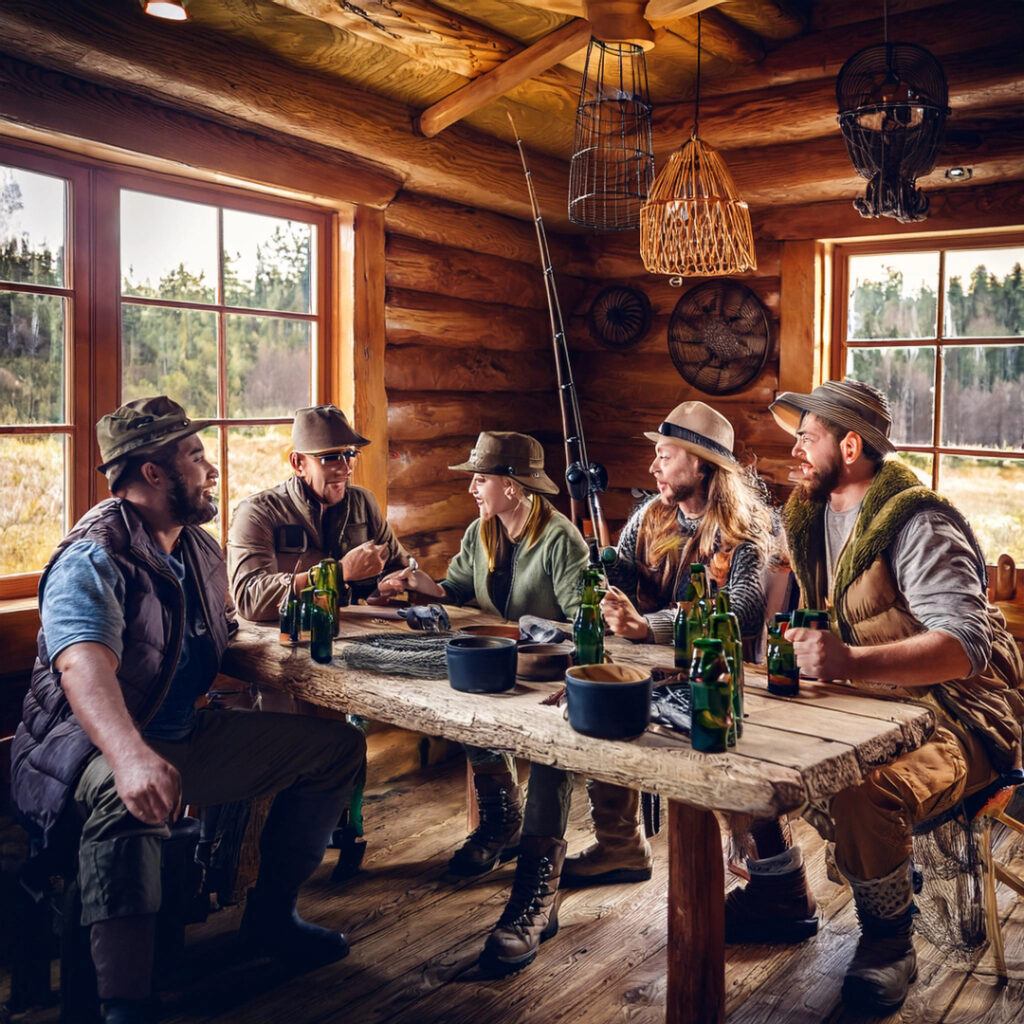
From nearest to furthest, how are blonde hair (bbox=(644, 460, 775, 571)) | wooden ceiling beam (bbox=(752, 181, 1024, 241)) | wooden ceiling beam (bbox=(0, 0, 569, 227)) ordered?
wooden ceiling beam (bbox=(0, 0, 569, 227)) < blonde hair (bbox=(644, 460, 775, 571)) < wooden ceiling beam (bbox=(752, 181, 1024, 241))

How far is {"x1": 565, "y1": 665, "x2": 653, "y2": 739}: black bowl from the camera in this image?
2.12 meters

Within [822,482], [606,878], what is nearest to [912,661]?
[822,482]

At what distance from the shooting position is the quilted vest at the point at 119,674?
2512mm

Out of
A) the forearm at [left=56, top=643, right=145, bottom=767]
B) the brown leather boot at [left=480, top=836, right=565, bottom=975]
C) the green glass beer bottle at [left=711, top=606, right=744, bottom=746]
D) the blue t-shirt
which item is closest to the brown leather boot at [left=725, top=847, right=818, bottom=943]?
the brown leather boot at [left=480, top=836, right=565, bottom=975]

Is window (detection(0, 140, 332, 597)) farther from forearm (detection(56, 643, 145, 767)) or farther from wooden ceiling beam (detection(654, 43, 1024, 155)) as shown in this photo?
wooden ceiling beam (detection(654, 43, 1024, 155))

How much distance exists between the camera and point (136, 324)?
152 inches

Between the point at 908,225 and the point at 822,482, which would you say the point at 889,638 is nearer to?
the point at 822,482

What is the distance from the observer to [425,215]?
482 cm

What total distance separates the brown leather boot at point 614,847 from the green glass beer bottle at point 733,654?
1.10m

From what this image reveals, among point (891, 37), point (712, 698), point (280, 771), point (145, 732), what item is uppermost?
point (891, 37)

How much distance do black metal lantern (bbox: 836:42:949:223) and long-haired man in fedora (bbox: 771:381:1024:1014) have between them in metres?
1.03

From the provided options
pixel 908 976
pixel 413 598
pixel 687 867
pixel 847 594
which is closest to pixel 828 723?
pixel 687 867

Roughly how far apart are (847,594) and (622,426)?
2.90 meters

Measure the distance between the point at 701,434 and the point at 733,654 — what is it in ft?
4.15
